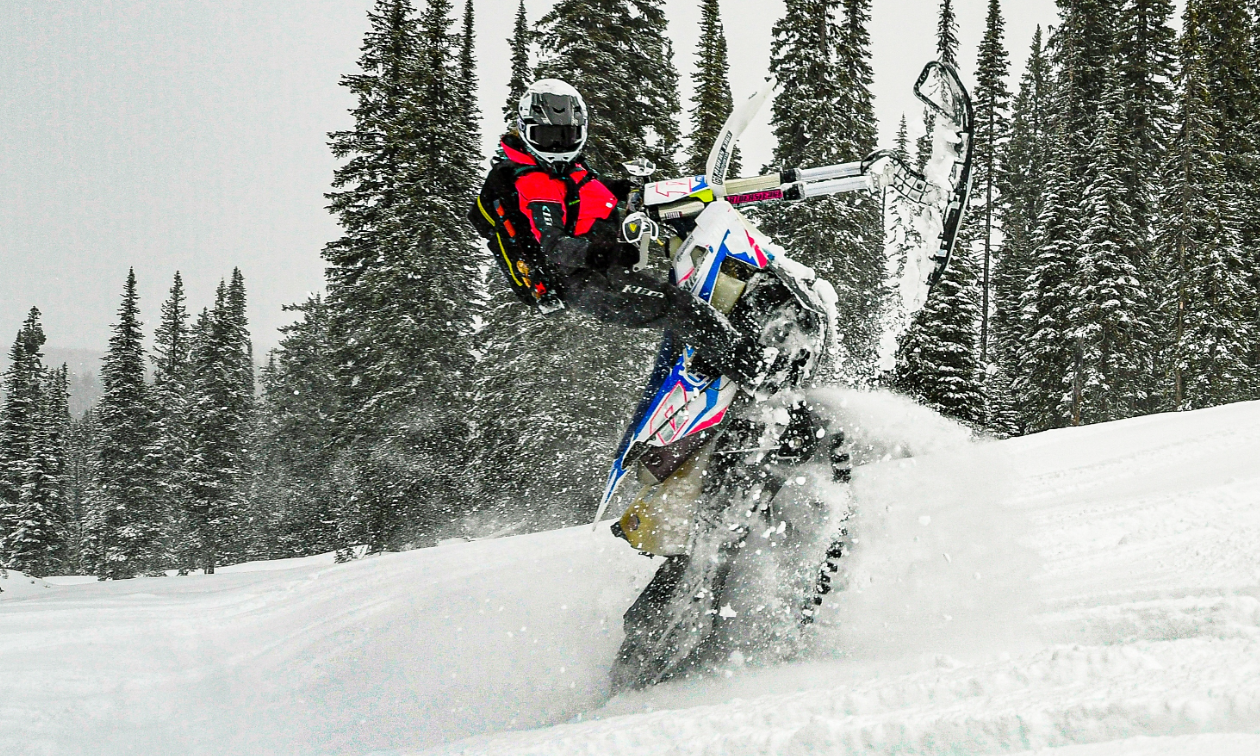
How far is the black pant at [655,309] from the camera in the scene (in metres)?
3.64

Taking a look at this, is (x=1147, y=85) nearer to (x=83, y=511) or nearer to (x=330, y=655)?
(x=330, y=655)

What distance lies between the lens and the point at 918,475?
4691mm

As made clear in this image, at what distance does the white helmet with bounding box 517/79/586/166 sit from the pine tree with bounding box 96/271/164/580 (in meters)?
41.2

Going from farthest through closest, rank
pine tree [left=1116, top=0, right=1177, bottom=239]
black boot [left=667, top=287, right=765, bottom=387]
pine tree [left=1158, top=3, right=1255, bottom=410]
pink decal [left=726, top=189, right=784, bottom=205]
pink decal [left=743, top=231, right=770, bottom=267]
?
pine tree [left=1116, top=0, right=1177, bottom=239] → pine tree [left=1158, top=3, right=1255, bottom=410] → pink decal [left=726, top=189, right=784, bottom=205] → pink decal [left=743, top=231, right=770, bottom=267] → black boot [left=667, top=287, right=765, bottom=387]

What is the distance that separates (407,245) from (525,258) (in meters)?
18.2

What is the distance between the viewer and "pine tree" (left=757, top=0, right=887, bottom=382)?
19625 mm

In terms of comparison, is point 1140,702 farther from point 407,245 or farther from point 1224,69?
point 1224,69

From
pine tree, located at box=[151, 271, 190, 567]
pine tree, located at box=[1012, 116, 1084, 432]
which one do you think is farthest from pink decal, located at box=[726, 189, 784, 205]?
pine tree, located at box=[151, 271, 190, 567]

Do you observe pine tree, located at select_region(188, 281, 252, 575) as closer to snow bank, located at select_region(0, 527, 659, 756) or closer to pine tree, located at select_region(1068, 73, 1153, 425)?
snow bank, located at select_region(0, 527, 659, 756)

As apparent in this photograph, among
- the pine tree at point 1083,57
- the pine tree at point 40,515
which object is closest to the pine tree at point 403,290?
the pine tree at point 1083,57

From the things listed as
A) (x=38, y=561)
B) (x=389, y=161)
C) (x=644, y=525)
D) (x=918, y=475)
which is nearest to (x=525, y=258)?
(x=644, y=525)

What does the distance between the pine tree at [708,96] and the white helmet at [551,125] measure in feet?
74.8

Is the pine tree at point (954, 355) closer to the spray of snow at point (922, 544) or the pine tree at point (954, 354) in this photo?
the pine tree at point (954, 354)

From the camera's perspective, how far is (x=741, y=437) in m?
4.16
